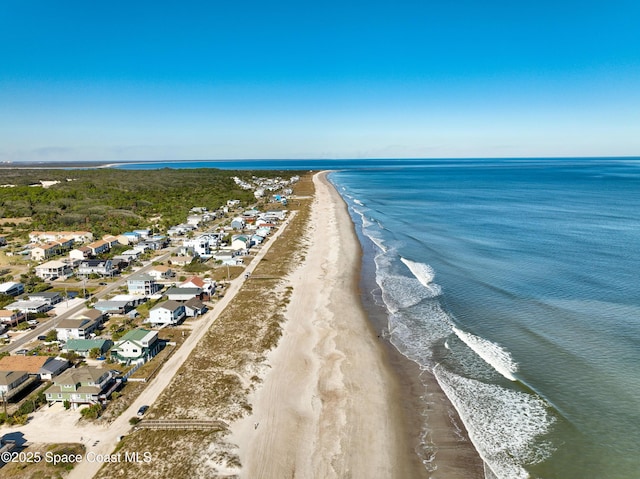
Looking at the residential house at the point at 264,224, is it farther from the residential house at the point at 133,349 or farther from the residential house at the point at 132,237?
the residential house at the point at 133,349

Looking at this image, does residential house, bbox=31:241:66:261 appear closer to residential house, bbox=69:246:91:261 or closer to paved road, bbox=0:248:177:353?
residential house, bbox=69:246:91:261

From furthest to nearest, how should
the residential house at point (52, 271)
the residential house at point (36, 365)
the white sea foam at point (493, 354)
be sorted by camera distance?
the residential house at point (52, 271)
the white sea foam at point (493, 354)
the residential house at point (36, 365)

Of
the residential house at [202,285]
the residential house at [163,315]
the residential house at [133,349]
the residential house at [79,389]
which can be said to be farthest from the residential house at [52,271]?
the residential house at [79,389]

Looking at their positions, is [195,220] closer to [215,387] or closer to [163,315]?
[163,315]

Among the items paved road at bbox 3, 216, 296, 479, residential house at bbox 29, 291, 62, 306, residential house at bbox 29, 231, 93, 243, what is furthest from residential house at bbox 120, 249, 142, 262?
paved road at bbox 3, 216, 296, 479

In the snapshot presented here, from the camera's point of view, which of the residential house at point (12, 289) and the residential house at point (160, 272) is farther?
the residential house at point (160, 272)

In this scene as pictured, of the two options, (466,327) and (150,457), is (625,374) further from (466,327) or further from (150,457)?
(150,457)

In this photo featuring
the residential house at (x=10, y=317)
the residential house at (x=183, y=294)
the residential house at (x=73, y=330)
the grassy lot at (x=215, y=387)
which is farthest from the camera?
the residential house at (x=183, y=294)
